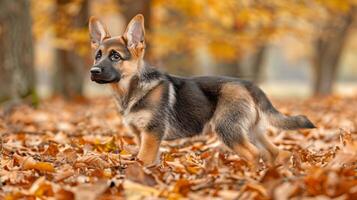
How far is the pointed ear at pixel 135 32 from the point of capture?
6.07m

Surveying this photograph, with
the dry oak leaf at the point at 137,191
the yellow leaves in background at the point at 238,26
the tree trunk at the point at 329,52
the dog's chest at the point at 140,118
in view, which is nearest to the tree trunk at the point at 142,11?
the yellow leaves in background at the point at 238,26

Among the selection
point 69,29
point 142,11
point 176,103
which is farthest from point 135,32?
point 69,29

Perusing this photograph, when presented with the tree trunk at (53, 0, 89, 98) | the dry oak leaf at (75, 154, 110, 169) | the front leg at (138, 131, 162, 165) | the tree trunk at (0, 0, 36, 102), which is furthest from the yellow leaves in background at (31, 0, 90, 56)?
the dry oak leaf at (75, 154, 110, 169)

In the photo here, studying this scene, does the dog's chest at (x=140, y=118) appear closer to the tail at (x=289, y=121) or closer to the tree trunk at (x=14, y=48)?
the tail at (x=289, y=121)

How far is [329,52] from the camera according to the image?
2573 cm

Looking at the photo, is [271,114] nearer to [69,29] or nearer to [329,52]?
[69,29]

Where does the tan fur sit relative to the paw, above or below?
above

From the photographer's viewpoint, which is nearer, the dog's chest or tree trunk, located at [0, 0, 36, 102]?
the dog's chest

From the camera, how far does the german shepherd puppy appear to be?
5789 millimetres

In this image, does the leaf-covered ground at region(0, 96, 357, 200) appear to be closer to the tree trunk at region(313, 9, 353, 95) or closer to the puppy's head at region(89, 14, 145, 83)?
the puppy's head at region(89, 14, 145, 83)

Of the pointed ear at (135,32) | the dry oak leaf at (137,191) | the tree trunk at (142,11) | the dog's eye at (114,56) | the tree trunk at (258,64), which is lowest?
the tree trunk at (258,64)

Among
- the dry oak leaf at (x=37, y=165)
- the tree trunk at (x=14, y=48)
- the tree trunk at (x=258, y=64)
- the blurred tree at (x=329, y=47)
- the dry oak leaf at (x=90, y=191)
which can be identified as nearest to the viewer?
the dry oak leaf at (x=90, y=191)

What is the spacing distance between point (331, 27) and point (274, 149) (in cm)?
1970

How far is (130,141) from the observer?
7398mm
